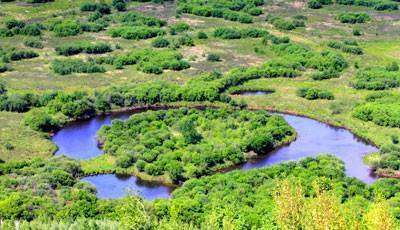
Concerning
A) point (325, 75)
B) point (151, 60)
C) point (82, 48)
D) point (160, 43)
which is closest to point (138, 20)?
point (160, 43)

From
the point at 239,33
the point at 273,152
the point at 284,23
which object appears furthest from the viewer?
the point at 284,23

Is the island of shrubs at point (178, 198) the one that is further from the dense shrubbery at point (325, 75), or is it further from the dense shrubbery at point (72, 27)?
the dense shrubbery at point (72, 27)

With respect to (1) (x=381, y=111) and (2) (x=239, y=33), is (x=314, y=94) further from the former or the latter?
(2) (x=239, y=33)

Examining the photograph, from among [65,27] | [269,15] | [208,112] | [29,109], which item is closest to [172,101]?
[208,112]

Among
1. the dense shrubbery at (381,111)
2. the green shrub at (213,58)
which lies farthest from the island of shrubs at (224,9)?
the dense shrubbery at (381,111)

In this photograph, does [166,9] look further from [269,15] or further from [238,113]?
[238,113]

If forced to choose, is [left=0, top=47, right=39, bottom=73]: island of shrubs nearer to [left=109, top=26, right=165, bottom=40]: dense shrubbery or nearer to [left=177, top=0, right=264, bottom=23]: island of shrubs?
[left=109, top=26, right=165, bottom=40]: dense shrubbery

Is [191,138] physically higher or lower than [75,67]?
higher
